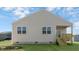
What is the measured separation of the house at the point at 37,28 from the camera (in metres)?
10.1

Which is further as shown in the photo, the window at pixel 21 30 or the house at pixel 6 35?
the window at pixel 21 30

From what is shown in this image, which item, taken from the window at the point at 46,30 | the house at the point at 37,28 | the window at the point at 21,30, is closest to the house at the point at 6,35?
the house at the point at 37,28

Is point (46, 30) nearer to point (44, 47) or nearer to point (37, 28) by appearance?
point (37, 28)

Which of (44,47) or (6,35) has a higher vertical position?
(6,35)

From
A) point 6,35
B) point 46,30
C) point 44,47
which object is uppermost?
point 46,30

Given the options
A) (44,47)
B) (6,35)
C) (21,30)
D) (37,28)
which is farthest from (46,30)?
(6,35)

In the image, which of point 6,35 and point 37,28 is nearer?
point 6,35

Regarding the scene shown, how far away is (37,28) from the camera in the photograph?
1012cm

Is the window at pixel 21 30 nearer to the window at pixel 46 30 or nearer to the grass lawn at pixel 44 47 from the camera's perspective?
the grass lawn at pixel 44 47

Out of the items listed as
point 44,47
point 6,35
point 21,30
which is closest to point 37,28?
point 21,30

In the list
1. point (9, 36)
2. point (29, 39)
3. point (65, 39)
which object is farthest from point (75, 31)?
point (9, 36)
